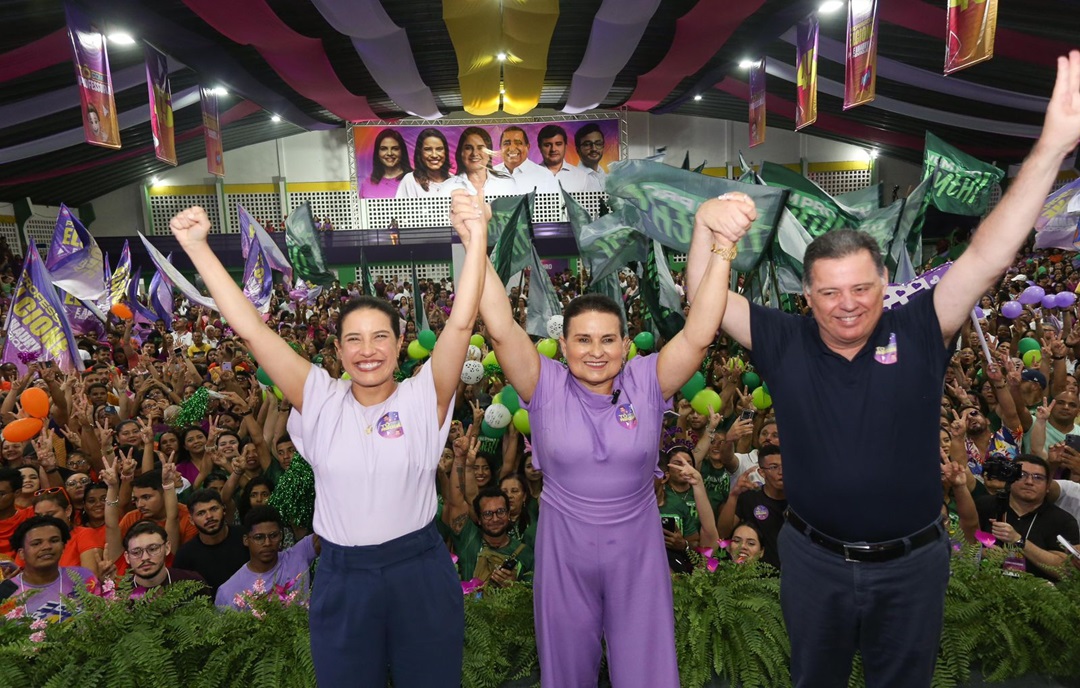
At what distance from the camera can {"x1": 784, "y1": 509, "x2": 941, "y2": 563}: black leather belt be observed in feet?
6.56

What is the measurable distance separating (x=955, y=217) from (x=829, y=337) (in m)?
23.9

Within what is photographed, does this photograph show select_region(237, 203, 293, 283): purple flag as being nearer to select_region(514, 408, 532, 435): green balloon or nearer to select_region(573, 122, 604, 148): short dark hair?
select_region(514, 408, 532, 435): green balloon

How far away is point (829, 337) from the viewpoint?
210 cm

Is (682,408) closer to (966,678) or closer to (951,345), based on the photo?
(966,678)

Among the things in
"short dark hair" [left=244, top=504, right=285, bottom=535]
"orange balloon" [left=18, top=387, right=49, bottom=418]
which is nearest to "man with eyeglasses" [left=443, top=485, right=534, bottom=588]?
"short dark hair" [left=244, top=504, right=285, bottom=535]

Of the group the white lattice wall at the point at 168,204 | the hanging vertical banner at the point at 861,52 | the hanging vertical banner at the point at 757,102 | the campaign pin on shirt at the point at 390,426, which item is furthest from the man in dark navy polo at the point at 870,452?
the white lattice wall at the point at 168,204

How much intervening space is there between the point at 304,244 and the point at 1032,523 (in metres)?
8.49

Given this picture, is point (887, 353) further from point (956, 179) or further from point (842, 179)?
point (842, 179)

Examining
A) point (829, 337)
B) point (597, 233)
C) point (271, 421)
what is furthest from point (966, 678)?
point (271, 421)

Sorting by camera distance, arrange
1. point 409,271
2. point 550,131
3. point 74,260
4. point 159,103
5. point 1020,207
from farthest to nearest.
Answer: point 409,271
point 550,131
point 159,103
point 74,260
point 1020,207

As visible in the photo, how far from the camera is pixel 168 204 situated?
25469 mm

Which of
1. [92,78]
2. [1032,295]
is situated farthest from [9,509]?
[1032,295]

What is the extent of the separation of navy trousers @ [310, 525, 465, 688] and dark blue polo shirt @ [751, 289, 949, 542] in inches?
45.3

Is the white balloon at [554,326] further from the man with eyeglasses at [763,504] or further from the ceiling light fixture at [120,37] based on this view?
the ceiling light fixture at [120,37]
